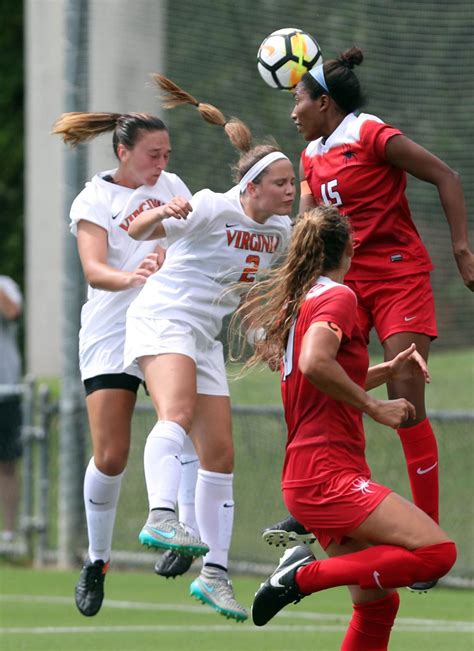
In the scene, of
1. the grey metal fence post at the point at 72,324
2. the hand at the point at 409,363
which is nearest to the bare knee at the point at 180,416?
the hand at the point at 409,363

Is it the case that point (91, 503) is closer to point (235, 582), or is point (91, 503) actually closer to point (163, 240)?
point (163, 240)

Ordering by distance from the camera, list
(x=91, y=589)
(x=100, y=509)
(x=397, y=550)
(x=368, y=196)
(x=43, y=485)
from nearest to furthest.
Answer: (x=397, y=550)
(x=368, y=196)
(x=91, y=589)
(x=100, y=509)
(x=43, y=485)

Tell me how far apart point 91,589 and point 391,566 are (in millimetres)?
2167

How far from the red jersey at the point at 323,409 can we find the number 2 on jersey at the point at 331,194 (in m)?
0.97

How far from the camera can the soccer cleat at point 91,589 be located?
764 cm

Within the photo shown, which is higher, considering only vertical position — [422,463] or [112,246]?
[112,246]

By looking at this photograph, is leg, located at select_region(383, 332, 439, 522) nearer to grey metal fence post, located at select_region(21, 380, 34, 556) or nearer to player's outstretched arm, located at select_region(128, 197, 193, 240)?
player's outstretched arm, located at select_region(128, 197, 193, 240)

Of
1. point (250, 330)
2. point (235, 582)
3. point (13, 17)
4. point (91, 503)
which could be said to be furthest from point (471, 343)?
point (13, 17)

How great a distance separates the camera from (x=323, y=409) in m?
6.02

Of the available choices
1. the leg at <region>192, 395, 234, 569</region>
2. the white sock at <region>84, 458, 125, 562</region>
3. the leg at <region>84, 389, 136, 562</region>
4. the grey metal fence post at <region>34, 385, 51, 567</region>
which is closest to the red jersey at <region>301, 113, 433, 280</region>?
the leg at <region>192, 395, 234, 569</region>

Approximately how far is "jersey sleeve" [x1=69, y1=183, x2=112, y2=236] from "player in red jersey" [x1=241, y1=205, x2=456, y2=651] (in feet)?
5.00

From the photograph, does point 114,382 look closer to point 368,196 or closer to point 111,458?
point 111,458

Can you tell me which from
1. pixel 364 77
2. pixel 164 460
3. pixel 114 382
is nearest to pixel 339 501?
pixel 164 460

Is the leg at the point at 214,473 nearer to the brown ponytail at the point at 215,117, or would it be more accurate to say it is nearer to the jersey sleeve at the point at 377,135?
the brown ponytail at the point at 215,117
